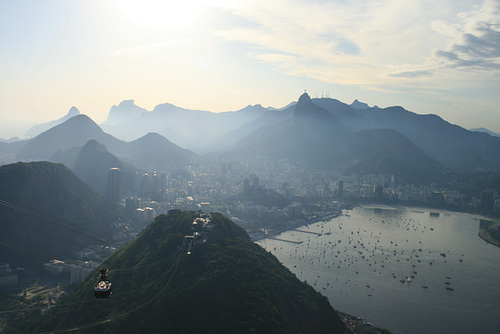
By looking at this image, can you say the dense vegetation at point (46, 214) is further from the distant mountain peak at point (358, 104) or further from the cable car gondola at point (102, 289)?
the distant mountain peak at point (358, 104)

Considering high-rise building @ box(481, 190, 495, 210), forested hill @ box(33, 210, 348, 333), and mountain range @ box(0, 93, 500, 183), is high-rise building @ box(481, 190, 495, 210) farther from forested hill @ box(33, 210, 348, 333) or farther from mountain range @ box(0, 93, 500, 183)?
forested hill @ box(33, 210, 348, 333)

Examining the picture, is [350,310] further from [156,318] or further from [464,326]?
[156,318]

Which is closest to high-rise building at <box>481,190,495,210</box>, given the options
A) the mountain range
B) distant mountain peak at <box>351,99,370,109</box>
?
the mountain range

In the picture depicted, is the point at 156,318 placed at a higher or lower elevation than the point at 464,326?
higher

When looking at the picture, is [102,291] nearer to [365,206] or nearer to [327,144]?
[365,206]

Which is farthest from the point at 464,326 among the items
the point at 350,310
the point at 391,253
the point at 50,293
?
the point at 50,293

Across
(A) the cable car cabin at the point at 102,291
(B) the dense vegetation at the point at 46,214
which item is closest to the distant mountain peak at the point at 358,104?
(B) the dense vegetation at the point at 46,214
